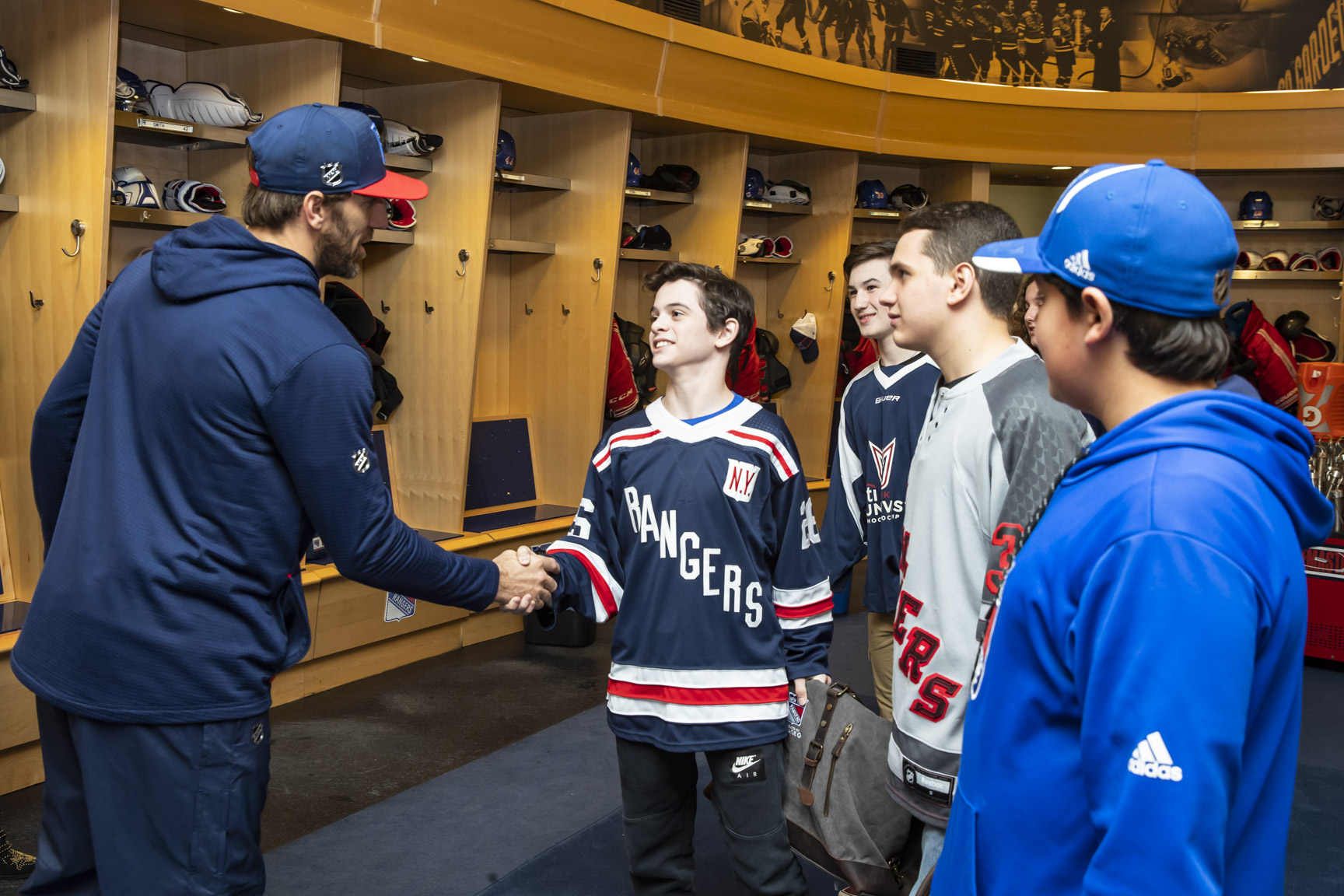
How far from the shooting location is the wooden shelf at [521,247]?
4.73m

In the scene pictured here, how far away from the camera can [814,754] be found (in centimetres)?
188

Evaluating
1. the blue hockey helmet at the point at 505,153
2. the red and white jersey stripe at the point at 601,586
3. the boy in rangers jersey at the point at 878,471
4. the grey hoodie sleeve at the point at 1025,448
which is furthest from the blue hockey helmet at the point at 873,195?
the grey hoodie sleeve at the point at 1025,448

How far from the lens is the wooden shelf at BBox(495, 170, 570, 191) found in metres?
4.62

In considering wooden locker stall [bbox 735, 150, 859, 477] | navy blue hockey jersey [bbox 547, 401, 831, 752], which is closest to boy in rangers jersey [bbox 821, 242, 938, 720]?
navy blue hockey jersey [bbox 547, 401, 831, 752]

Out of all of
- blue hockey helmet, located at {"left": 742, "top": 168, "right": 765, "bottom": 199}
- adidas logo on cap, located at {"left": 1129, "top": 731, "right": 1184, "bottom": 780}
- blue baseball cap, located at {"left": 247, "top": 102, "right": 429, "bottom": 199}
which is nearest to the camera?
adidas logo on cap, located at {"left": 1129, "top": 731, "right": 1184, "bottom": 780}

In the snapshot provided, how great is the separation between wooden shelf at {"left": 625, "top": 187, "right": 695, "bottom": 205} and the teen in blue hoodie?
4493 mm

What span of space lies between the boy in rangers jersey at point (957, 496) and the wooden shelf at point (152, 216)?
2.39 m

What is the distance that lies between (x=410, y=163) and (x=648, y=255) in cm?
146

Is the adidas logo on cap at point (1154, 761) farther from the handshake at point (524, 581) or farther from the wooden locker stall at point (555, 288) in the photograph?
the wooden locker stall at point (555, 288)

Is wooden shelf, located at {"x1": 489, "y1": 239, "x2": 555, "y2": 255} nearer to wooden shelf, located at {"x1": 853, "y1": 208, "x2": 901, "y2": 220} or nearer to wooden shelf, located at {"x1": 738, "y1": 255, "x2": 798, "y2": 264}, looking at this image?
wooden shelf, located at {"x1": 738, "y1": 255, "x2": 798, "y2": 264}

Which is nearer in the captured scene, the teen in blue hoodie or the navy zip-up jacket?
the teen in blue hoodie

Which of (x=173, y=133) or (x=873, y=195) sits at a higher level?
(x=873, y=195)

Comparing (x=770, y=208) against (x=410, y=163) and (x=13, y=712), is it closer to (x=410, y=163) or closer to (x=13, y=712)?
(x=410, y=163)

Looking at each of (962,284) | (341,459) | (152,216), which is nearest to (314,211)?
(341,459)
